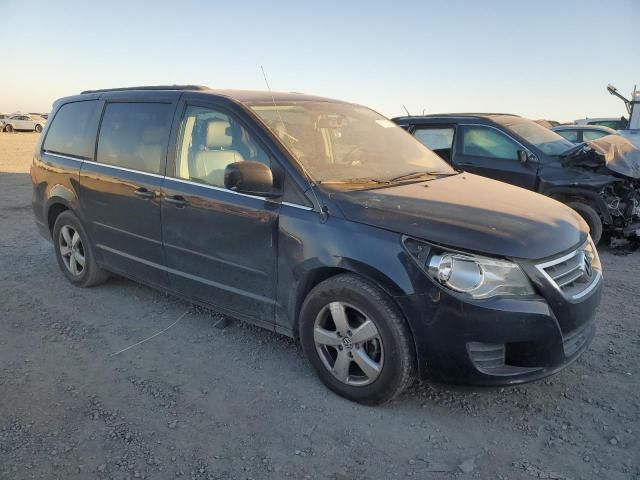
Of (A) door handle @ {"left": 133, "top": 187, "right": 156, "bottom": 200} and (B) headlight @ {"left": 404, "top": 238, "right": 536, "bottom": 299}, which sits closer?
(B) headlight @ {"left": 404, "top": 238, "right": 536, "bottom": 299}

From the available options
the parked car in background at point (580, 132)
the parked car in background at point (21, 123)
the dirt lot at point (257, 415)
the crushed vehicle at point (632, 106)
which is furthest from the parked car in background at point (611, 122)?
the parked car in background at point (21, 123)

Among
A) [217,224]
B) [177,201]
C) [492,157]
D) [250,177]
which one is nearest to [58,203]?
[177,201]

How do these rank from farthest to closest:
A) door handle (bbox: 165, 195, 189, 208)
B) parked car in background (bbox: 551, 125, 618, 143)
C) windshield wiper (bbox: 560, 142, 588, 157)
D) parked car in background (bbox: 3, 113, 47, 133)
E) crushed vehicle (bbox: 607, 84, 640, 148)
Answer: parked car in background (bbox: 3, 113, 47, 133) → crushed vehicle (bbox: 607, 84, 640, 148) → parked car in background (bbox: 551, 125, 618, 143) → windshield wiper (bbox: 560, 142, 588, 157) → door handle (bbox: 165, 195, 189, 208)

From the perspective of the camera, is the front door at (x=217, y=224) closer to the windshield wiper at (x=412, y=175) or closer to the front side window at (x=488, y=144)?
the windshield wiper at (x=412, y=175)

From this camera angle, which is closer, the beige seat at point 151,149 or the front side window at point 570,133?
the beige seat at point 151,149

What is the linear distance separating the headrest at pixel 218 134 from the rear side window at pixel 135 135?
16.1 inches

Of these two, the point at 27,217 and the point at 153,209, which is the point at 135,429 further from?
the point at 27,217

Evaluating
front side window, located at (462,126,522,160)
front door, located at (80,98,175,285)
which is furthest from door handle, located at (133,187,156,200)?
front side window, located at (462,126,522,160)

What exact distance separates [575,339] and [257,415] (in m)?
1.82

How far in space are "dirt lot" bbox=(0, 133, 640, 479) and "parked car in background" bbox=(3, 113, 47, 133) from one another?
46.2 meters

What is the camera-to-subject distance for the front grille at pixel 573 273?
2.71 meters

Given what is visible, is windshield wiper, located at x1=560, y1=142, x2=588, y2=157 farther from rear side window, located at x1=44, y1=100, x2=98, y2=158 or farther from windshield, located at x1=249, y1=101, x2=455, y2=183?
rear side window, located at x1=44, y1=100, x2=98, y2=158

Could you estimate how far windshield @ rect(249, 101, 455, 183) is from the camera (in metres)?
3.35

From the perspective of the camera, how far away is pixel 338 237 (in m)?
2.91
